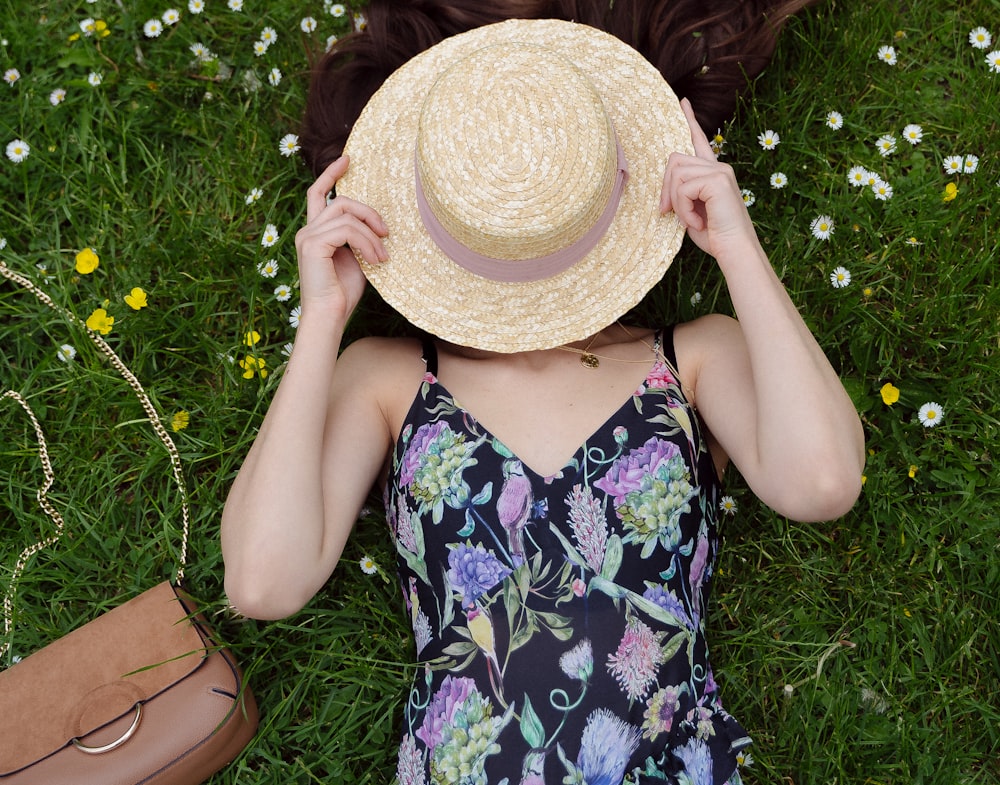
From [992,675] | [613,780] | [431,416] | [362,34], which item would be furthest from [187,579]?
[992,675]

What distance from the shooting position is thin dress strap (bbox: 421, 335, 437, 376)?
2.33 meters

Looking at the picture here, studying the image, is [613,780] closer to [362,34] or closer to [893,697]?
[893,697]

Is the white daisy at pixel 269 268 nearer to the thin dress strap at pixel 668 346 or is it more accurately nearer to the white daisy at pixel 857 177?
the thin dress strap at pixel 668 346

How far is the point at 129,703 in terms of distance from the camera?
2.25 m

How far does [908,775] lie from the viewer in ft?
8.01

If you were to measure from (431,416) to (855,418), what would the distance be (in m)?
1.03

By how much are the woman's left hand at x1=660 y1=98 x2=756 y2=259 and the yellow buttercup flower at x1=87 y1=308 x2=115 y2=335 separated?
176 centimetres

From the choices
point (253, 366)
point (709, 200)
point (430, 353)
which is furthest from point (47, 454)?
point (709, 200)

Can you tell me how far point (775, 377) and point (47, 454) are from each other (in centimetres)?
222

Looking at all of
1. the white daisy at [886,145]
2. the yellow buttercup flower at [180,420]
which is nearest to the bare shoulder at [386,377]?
the yellow buttercup flower at [180,420]

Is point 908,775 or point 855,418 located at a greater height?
point 855,418

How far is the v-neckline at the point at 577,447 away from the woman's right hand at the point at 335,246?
322 millimetres

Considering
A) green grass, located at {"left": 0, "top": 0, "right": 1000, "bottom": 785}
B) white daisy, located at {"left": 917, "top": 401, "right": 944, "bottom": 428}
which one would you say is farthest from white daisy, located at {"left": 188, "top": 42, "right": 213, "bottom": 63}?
white daisy, located at {"left": 917, "top": 401, "right": 944, "bottom": 428}

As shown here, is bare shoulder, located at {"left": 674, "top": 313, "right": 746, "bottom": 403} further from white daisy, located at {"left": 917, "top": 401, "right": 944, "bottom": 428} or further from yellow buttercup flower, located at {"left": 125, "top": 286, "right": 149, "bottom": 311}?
yellow buttercup flower, located at {"left": 125, "top": 286, "right": 149, "bottom": 311}
